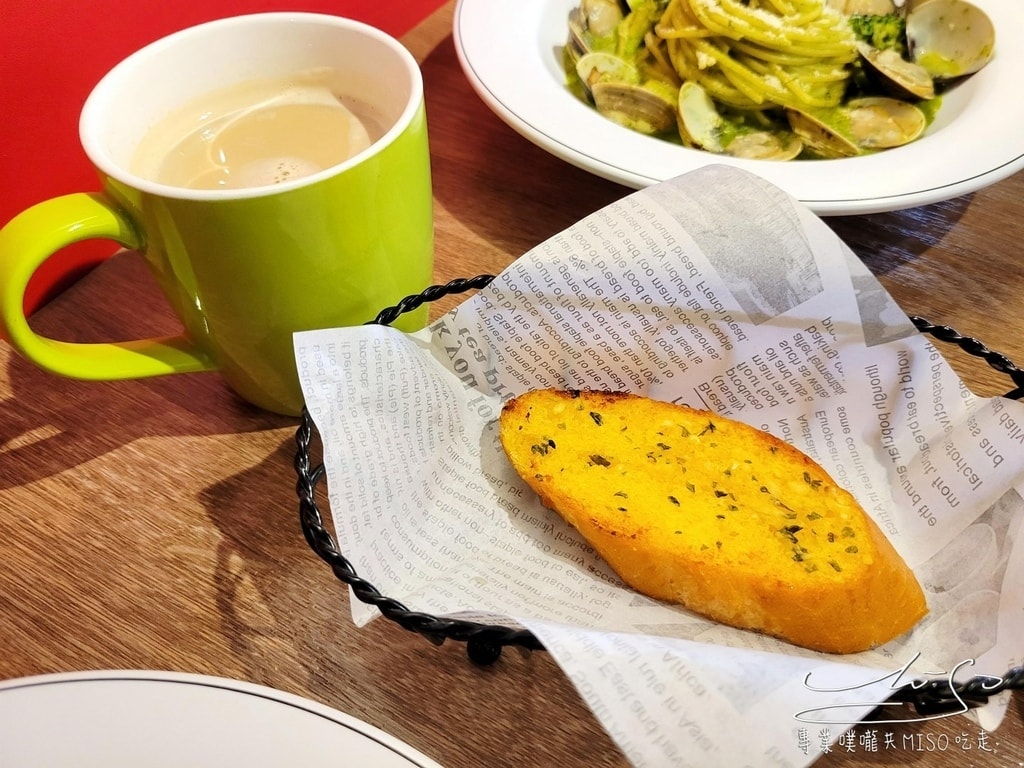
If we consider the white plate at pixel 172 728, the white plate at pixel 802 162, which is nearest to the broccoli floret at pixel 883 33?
the white plate at pixel 802 162

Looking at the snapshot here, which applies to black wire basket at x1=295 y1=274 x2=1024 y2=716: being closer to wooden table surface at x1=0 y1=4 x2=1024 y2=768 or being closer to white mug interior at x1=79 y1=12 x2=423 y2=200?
wooden table surface at x1=0 y1=4 x2=1024 y2=768

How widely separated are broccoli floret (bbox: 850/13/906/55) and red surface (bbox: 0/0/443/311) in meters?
0.88

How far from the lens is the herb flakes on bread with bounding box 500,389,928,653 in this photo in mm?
545

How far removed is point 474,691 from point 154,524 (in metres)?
0.32

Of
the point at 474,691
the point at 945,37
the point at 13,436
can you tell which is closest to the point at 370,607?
the point at 474,691

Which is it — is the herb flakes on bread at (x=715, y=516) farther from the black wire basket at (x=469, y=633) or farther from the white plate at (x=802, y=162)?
the white plate at (x=802, y=162)

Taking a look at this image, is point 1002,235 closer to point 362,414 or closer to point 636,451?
point 636,451

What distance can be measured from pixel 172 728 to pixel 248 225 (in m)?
0.34

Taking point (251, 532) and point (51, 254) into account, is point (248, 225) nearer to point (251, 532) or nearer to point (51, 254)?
point (51, 254)

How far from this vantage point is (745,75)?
106cm

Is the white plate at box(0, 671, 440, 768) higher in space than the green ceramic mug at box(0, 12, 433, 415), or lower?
lower

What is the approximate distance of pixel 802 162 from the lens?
859 millimetres

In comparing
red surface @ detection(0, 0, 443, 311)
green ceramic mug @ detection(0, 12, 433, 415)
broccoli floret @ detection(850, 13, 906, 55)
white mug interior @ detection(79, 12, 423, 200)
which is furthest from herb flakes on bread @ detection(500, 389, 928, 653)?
broccoli floret @ detection(850, 13, 906, 55)

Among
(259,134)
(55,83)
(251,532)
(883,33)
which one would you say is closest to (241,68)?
(259,134)
